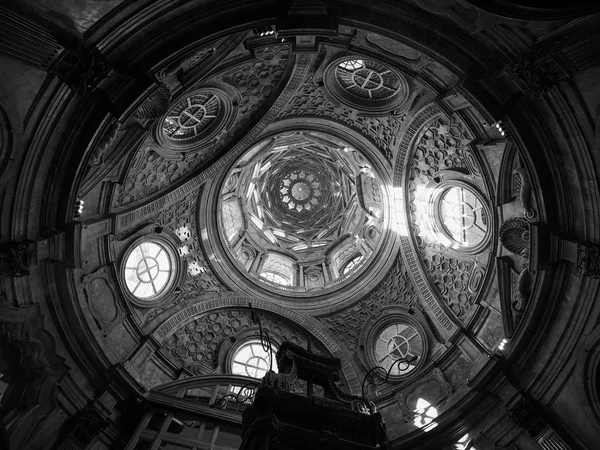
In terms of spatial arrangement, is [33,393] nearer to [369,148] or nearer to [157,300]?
[157,300]

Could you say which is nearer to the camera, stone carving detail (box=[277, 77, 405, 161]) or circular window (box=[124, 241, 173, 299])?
circular window (box=[124, 241, 173, 299])

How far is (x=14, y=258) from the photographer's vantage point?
28.5ft

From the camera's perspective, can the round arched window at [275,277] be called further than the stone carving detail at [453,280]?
Yes

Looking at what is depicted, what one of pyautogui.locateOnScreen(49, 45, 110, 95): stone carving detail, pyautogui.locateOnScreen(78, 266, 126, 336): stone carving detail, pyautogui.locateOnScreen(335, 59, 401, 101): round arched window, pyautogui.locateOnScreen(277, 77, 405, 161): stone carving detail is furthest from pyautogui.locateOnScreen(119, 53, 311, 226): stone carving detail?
pyautogui.locateOnScreen(49, 45, 110, 95): stone carving detail

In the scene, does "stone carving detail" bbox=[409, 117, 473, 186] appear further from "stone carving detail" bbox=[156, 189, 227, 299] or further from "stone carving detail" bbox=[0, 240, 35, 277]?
"stone carving detail" bbox=[0, 240, 35, 277]

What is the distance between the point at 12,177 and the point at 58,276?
2.63m

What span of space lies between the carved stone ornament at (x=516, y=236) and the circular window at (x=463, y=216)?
51.4 inches

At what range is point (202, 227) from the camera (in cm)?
1683

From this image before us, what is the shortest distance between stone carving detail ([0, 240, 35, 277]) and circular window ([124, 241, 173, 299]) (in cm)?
487

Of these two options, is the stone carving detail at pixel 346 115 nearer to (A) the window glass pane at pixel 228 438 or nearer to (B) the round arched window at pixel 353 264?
(B) the round arched window at pixel 353 264

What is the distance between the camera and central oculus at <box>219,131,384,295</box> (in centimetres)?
1903

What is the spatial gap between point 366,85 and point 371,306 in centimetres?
784

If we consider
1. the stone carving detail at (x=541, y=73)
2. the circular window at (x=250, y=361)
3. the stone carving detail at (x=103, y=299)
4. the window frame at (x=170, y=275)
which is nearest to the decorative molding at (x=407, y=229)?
the stone carving detail at (x=541, y=73)

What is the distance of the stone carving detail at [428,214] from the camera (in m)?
13.0
